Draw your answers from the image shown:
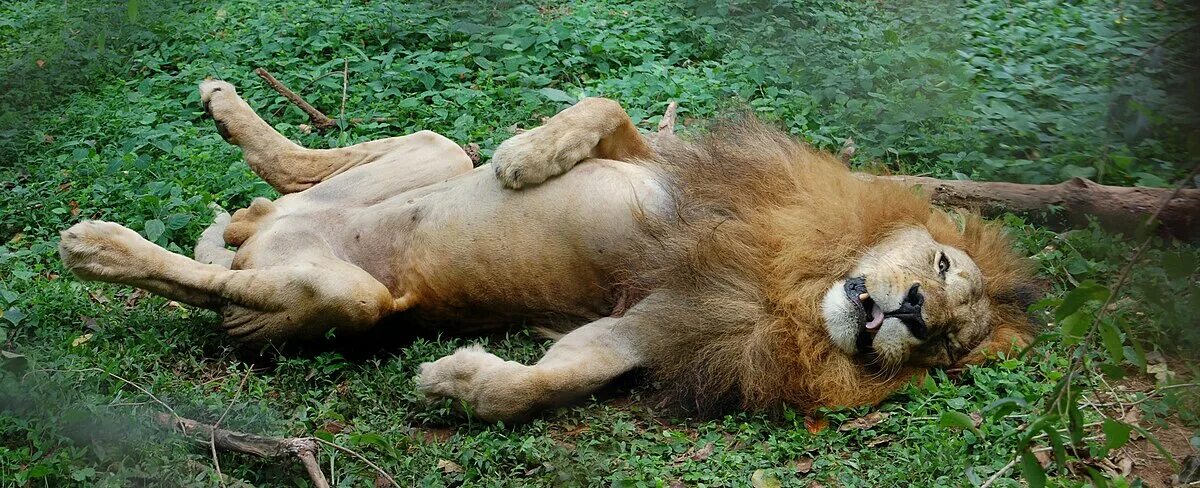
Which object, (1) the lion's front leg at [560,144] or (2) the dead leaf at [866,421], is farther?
(1) the lion's front leg at [560,144]

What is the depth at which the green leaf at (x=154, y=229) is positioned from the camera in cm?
490

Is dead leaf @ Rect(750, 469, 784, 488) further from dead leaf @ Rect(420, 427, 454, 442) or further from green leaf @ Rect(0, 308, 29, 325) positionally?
green leaf @ Rect(0, 308, 29, 325)

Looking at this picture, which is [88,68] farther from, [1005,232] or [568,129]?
[1005,232]

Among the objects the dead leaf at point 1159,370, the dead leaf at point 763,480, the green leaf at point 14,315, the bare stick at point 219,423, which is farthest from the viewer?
the green leaf at point 14,315

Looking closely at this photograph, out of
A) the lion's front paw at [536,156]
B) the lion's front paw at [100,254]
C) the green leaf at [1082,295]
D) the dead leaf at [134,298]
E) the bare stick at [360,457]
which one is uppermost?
the green leaf at [1082,295]

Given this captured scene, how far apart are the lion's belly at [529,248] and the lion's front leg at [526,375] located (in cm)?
25

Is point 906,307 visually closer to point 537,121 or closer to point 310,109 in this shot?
point 537,121

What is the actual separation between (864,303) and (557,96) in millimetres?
2519

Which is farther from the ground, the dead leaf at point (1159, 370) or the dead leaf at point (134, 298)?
the dead leaf at point (1159, 370)

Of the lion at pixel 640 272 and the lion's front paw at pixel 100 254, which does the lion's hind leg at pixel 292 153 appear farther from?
the lion's front paw at pixel 100 254

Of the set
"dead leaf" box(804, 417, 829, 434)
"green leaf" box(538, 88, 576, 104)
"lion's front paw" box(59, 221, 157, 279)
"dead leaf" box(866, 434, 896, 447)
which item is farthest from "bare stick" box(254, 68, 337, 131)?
"dead leaf" box(866, 434, 896, 447)

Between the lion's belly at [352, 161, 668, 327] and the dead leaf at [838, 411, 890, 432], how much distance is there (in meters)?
0.99

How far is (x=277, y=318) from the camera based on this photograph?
160 inches

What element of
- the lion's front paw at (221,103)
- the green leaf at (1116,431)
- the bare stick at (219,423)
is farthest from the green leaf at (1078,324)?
the lion's front paw at (221,103)
